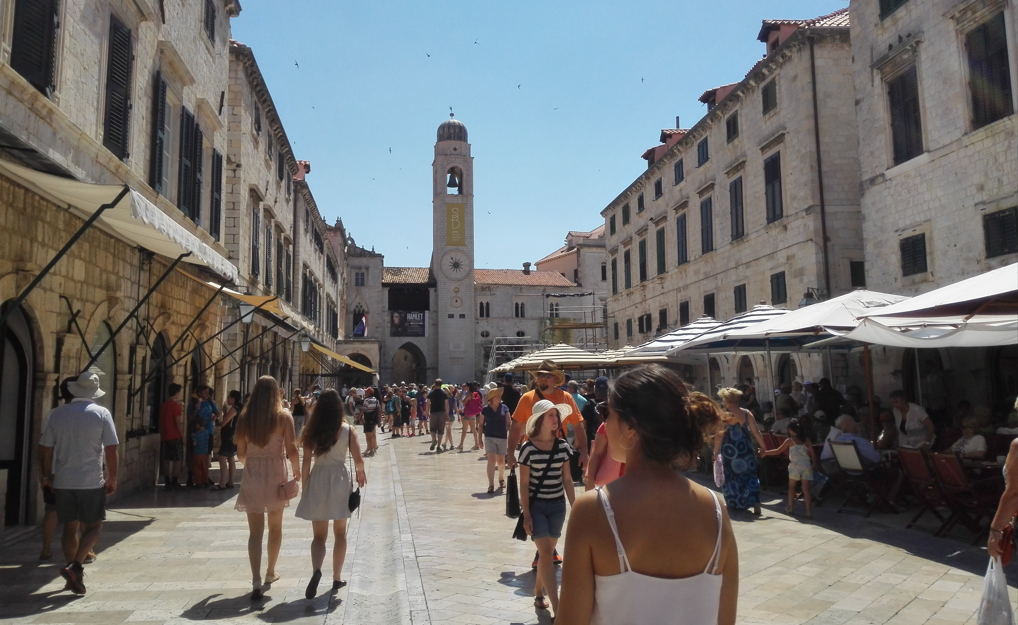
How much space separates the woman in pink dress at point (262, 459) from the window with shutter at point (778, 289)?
16.1 metres

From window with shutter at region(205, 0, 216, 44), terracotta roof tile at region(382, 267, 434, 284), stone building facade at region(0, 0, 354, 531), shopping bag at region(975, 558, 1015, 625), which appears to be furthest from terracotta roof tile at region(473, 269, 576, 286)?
shopping bag at region(975, 558, 1015, 625)

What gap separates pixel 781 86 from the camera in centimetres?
1916

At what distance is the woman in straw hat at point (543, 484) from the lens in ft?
17.2

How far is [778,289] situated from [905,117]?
6.00 metres

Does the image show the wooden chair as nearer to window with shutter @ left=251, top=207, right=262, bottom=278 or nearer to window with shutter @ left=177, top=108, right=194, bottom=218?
window with shutter @ left=177, top=108, right=194, bottom=218

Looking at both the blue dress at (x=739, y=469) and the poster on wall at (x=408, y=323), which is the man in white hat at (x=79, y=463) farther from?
the poster on wall at (x=408, y=323)

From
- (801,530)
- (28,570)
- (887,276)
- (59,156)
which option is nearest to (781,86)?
(887,276)

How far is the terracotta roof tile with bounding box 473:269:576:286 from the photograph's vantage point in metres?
62.0

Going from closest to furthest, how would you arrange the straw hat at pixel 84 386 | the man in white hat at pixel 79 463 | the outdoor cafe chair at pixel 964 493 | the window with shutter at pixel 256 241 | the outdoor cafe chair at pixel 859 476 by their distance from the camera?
the man in white hat at pixel 79 463 → the straw hat at pixel 84 386 → the outdoor cafe chair at pixel 964 493 → the outdoor cafe chair at pixel 859 476 → the window with shutter at pixel 256 241

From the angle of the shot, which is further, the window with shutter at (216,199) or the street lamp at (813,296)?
the street lamp at (813,296)

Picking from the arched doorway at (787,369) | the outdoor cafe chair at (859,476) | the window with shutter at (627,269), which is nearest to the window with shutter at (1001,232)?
the outdoor cafe chair at (859,476)

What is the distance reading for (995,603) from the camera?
368 cm

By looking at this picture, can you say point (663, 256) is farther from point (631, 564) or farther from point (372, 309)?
point (372, 309)

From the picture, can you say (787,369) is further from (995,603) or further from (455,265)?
(455,265)
